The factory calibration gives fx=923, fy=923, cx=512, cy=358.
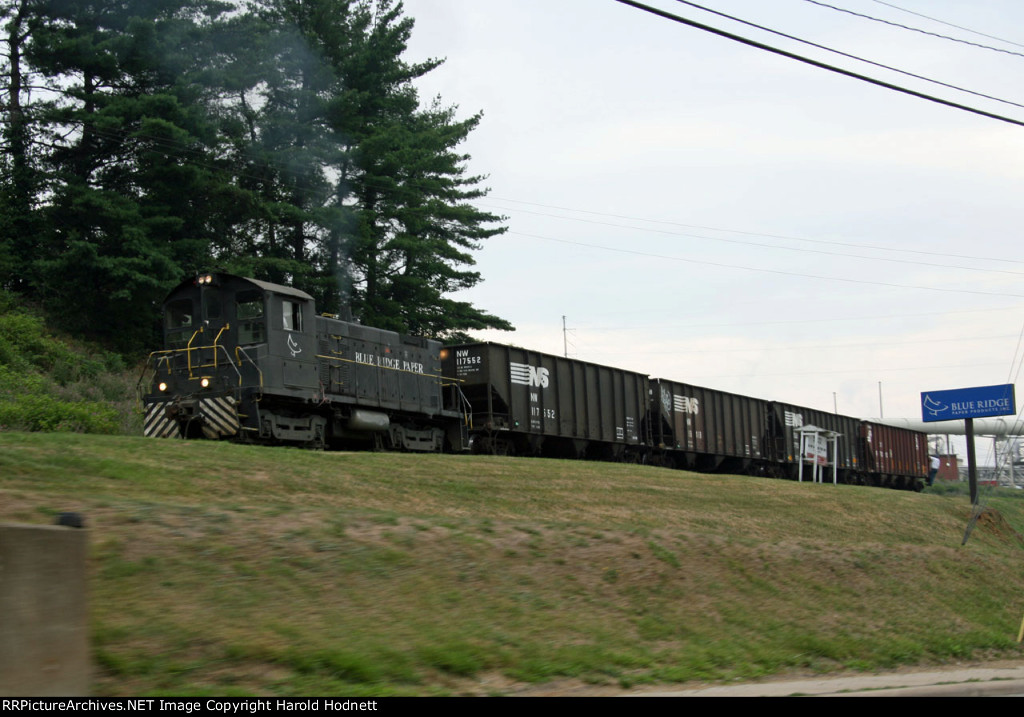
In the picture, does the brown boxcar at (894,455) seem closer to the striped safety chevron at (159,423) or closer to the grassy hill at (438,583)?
the grassy hill at (438,583)

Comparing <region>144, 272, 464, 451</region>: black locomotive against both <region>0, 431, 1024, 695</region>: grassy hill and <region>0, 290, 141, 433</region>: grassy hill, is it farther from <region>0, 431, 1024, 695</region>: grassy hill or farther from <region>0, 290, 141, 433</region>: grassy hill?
<region>0, 431, 1024, 695</region>: grassy hill

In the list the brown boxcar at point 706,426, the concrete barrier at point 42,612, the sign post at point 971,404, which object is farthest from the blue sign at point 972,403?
the concrete barrier at point 42,612

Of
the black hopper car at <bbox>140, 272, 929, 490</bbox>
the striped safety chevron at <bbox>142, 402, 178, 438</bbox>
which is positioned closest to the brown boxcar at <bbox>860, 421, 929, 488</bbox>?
the black hopper car at <bbox>140, 272, 929, 490</bbox>

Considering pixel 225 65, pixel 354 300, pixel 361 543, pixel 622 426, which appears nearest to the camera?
pixel 361 543

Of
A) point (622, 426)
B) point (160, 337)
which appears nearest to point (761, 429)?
point (622, 426)

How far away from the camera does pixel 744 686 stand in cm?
857

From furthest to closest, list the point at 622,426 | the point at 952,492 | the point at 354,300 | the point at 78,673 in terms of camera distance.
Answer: the point at 952,492
the point at 354,300
the point at 622,426
the point at 78,673

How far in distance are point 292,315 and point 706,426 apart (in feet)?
64.2

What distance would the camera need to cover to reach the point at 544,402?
2819cm

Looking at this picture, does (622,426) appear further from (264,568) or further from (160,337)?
(264,568)

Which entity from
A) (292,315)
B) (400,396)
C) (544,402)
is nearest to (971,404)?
(544,402)

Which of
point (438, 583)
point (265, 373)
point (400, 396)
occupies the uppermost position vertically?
point (265, 373)

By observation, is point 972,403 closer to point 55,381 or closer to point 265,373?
point 265,373
